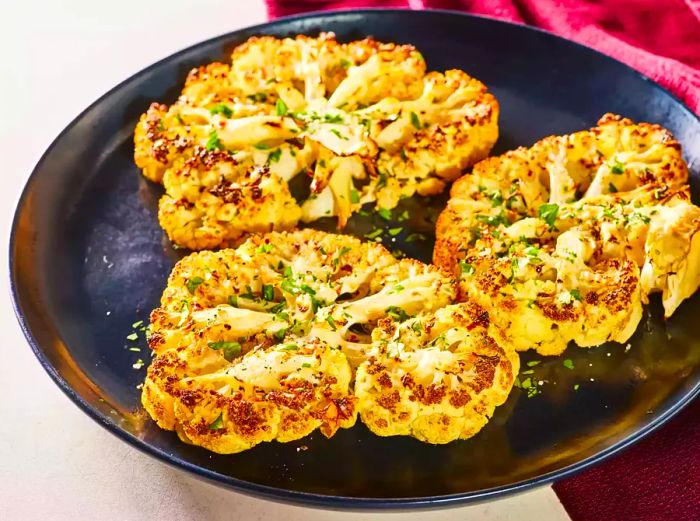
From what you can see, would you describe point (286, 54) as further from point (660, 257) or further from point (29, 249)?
point (660, 257)

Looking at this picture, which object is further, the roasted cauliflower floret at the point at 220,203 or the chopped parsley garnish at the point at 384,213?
the chopped parsley garnish at the point at 384,213

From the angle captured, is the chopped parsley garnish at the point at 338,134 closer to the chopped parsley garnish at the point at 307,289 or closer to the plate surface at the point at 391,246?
the plate surface at the point at 391,246

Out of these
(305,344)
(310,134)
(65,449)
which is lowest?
(65,449)

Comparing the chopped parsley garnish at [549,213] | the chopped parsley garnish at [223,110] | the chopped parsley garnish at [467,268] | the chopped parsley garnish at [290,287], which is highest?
the chopped parsley garnish at [223,110]

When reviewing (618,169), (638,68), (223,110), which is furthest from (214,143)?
(638,68)

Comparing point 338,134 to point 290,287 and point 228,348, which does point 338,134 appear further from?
point 228,348

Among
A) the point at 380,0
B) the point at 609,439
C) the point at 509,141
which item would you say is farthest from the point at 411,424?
the point at 380,0

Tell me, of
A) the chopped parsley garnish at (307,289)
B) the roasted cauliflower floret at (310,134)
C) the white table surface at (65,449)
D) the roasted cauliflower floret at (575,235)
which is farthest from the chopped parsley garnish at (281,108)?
the white table surface at (65,449)
